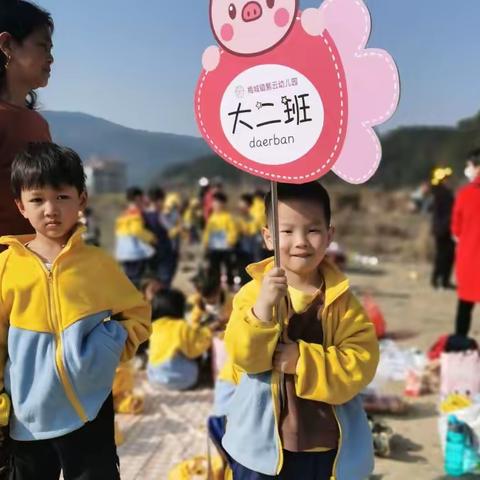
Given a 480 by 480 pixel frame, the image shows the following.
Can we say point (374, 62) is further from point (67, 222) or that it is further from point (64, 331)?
point (64, 331)

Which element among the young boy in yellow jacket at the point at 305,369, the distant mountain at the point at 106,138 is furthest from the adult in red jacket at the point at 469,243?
the young boy in yellow jacket at the point at 305,369

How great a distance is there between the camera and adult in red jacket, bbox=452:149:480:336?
441cm

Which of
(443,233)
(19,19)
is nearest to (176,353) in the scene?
(19,19)

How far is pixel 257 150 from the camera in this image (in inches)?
64.0

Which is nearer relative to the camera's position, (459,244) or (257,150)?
(257,150)

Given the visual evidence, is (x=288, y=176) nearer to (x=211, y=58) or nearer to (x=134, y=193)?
(x=211, y=58)

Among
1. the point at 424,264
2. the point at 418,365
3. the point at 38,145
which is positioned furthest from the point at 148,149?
the point at 424,264

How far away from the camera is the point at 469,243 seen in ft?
14.7

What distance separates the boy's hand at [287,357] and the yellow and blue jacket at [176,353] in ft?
8.19

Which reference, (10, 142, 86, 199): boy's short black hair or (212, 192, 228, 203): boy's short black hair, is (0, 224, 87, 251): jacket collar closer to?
(10, 142, 86, 199): boy's short black hair

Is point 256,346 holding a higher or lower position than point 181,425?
higher

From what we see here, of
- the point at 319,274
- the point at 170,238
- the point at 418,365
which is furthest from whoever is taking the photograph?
the point at 170,238

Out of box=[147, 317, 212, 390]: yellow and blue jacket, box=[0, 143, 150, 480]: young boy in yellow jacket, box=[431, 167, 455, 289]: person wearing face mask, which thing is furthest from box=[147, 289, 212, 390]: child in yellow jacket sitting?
box=[431, 167, 455, 289]: person wearing face mask

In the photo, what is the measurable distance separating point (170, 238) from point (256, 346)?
5.79 m
